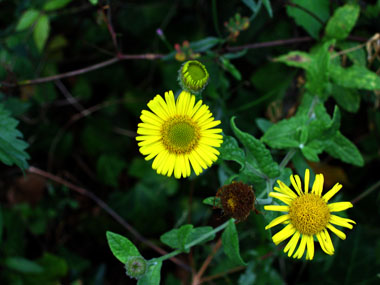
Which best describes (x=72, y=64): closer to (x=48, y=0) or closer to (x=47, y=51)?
(x=47, y=51)

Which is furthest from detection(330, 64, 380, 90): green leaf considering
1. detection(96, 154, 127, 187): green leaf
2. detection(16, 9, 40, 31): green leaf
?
detection(16, 9, 40, 31): green leaf

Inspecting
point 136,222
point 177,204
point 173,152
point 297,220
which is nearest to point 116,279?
point 136,222

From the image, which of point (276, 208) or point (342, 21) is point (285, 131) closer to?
point (276, 208)

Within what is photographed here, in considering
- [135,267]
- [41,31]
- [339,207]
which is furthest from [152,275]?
[41,31]

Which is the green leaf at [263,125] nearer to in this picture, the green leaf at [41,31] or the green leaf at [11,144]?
the green leaf at [11,144]

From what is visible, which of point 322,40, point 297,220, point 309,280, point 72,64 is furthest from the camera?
point 72,64

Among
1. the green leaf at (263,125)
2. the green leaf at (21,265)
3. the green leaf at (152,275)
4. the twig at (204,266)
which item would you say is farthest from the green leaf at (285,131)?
the green leaf at (21,265)

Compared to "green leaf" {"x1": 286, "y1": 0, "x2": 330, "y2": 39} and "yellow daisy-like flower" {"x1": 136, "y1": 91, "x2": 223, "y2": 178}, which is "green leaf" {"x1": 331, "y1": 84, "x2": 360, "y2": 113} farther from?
"yellow daisy-like flower" {"x1": 136, "y1": 91, "x2": 223, "y2": 178}
